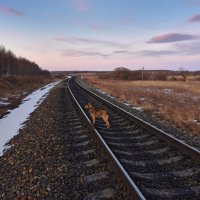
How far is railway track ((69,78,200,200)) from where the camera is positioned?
476cm

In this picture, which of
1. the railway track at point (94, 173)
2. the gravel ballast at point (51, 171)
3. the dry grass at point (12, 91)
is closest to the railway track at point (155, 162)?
the railway track at point (94, 173)

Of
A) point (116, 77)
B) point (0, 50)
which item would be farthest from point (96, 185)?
→ point (116, 77)

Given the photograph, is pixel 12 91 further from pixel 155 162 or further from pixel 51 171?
pixel 155 162

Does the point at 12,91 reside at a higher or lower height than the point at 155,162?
higher

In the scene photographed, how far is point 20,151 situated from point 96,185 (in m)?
3.44

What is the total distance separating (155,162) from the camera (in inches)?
244

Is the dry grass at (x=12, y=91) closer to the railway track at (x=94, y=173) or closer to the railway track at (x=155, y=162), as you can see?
the railway track at (x=94, y=173)

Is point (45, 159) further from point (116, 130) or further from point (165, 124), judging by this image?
point (165, 124)

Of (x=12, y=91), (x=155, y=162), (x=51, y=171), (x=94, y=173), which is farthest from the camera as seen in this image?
(x=12, y=91)

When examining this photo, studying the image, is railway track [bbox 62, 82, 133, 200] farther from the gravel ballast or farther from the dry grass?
the dry grass

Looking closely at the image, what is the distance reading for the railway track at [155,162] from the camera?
187 inches

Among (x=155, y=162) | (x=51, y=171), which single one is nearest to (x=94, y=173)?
(x=51, y=171)

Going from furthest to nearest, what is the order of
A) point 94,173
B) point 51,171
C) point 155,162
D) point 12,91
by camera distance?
point 12,91
point 155,162
point 51,171
point 94,173

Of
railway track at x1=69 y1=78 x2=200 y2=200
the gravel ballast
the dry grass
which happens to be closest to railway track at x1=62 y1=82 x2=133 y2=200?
the gravel ballast
